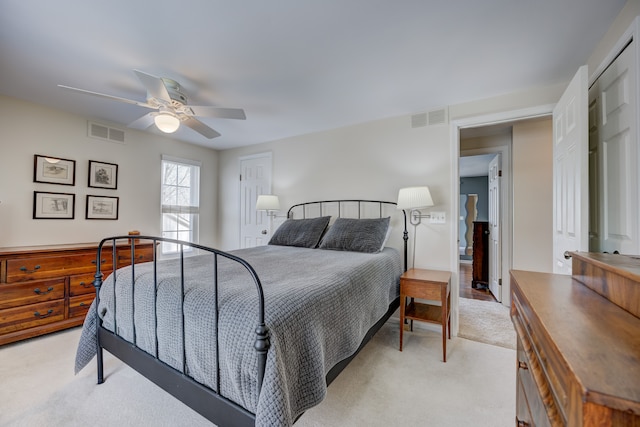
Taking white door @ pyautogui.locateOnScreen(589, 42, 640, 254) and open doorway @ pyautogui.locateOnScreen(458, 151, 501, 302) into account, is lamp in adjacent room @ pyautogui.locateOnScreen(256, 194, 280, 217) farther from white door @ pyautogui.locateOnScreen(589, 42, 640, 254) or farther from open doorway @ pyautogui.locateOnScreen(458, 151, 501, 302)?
white door @ pyautogui.locateOnScreen(589, 42, 640, 254)

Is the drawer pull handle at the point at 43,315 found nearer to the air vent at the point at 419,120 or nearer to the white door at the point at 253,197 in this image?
the white door at the point at 253,197

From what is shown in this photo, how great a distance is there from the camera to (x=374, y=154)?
3.39m

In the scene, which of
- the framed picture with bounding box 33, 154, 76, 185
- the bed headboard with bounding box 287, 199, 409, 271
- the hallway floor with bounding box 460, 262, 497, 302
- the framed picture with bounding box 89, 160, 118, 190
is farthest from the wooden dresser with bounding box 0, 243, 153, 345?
the hallway floor with bounding box 460, 262, 497, 302

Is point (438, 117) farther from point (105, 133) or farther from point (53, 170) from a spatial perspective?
point (53, 170)

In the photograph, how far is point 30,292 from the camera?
2547 millimetres

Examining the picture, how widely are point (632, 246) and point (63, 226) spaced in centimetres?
504

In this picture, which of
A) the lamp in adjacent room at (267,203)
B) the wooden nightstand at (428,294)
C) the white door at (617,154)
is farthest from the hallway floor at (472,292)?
the lamp in adjacent room at (267,203)

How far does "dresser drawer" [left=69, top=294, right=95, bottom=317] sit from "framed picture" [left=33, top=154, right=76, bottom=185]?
1.36 m

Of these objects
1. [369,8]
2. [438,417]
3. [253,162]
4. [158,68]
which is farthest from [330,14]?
[253,162]

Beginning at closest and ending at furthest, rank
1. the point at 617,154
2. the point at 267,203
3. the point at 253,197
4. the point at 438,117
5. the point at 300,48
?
the point at 617,154 < the point at 300,48 < the point at 438,117 < the point at 267,203 < the point at 253,197

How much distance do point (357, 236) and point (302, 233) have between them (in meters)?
0.73

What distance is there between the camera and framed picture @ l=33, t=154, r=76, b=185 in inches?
116

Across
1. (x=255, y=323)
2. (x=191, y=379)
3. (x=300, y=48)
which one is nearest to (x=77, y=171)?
(x=300, y=48)

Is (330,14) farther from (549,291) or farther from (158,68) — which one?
(549,291)
